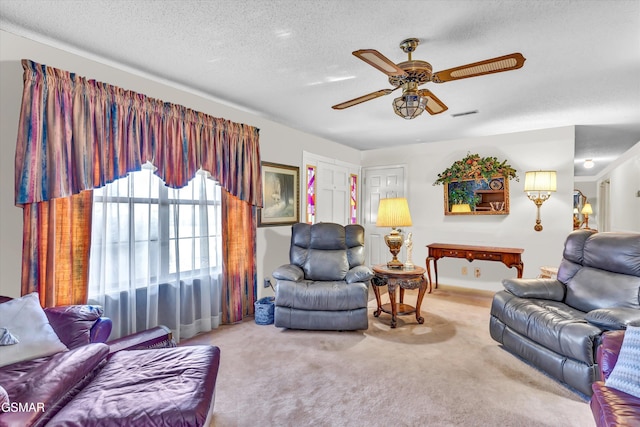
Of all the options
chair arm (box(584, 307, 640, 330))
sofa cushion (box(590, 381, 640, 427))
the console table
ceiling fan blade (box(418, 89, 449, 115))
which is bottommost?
sofa cushion (box(590, 381, 640, 427))

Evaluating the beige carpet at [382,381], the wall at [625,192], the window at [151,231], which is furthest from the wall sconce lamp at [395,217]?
the wall at [625,192]

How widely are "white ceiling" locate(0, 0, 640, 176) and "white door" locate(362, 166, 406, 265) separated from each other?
2.21m

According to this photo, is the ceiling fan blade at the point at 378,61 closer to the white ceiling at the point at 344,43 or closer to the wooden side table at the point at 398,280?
the white ceiling at the point at 344,43

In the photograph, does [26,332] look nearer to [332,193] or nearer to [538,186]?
[332,193]

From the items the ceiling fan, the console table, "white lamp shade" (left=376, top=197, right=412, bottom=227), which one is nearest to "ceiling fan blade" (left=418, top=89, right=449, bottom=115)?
the ceiling fan

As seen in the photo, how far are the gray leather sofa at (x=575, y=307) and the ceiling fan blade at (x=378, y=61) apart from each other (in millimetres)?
2075

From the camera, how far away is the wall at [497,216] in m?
4.23

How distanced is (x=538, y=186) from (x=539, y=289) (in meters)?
1.98

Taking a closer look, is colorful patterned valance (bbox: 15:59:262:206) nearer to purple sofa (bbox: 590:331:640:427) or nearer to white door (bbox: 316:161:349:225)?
white door (bbox: 316:161:349:225)

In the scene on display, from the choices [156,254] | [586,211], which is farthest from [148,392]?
[586,211]

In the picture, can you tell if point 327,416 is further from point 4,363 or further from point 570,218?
point 570,218

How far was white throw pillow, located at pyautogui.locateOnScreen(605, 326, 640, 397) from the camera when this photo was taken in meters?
1.42

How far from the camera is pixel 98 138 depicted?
242cm

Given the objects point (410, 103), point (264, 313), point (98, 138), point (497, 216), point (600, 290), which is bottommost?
point (264, 313)
